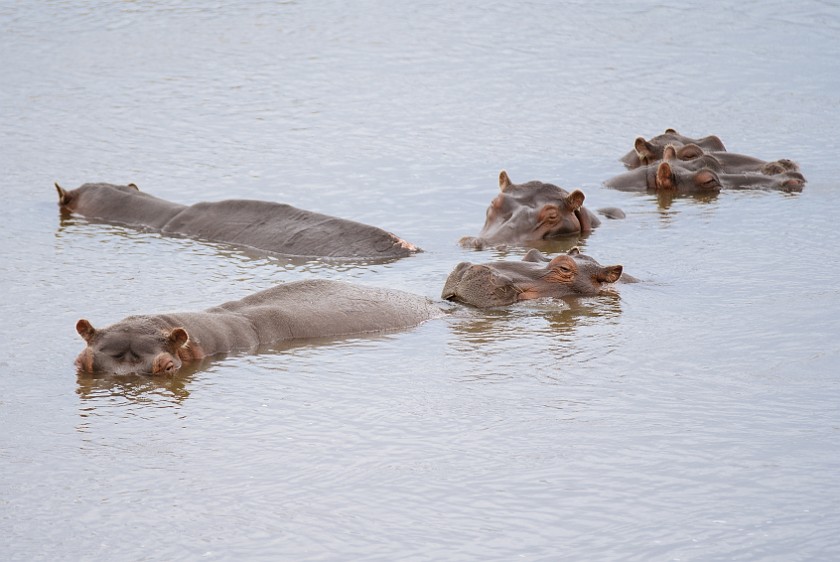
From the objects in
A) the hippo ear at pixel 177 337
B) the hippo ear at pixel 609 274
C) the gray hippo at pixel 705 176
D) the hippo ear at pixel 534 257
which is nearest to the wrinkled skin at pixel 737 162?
the gray hippo at pixel 705 176

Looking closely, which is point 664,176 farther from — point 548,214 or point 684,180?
point 548,214

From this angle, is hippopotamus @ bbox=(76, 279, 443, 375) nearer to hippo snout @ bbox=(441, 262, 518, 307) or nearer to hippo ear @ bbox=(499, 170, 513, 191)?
hippo snout @ bbox=(441, 262, 518, 307)

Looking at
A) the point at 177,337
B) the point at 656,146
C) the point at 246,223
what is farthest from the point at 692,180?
the point at 177,337

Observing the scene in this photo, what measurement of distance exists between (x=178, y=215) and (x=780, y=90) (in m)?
9.52

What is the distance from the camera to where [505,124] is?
16.2 meters

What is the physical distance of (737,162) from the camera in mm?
13375

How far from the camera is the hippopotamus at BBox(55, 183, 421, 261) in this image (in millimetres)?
10328

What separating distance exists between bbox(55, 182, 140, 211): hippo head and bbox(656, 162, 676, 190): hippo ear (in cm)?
468

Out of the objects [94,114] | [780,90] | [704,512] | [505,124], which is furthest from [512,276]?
[780,90]

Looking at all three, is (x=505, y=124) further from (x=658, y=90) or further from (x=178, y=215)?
(x=178, y=215)

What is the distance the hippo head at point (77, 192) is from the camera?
12.0 m

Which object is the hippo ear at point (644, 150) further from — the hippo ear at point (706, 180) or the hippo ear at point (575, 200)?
the hippo ear at point (575, 200)

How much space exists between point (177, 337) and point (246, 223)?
3757mm

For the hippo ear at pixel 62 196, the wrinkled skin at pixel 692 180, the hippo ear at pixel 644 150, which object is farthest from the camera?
the hippo ear at pixel 644 150
